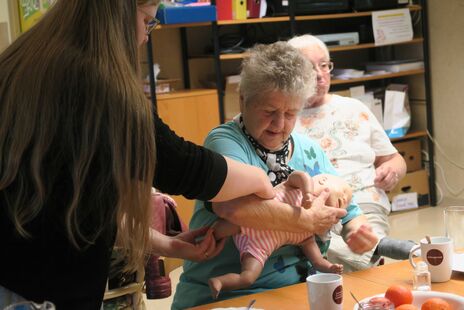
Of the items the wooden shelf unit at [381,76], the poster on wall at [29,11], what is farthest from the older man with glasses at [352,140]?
the wooden shelf unit at [381,76]

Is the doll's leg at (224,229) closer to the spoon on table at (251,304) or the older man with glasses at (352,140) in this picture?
the spoon on table at (251,304)

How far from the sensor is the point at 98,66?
139cm

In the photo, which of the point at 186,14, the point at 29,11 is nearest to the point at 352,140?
the point at 186,14

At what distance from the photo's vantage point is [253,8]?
5.04 metres

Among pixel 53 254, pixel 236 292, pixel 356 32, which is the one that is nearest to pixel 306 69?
pixel 236 292

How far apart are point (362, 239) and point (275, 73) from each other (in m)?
0.59

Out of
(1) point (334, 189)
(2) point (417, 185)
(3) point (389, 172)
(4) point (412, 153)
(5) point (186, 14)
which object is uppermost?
(5) point (186, 14)

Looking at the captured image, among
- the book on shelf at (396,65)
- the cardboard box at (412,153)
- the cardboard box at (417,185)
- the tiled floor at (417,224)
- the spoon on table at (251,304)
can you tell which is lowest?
the tiled floor at (417,224)

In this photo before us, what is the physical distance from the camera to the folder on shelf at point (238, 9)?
4.93 m

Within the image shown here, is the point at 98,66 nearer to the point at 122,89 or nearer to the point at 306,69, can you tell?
the point at 122,89

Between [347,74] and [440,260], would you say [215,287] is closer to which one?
[440,260]

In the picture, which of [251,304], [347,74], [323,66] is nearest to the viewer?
[251,304]

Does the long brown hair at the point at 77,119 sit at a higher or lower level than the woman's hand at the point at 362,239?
higher

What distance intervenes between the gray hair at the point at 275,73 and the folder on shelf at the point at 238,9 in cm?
275
